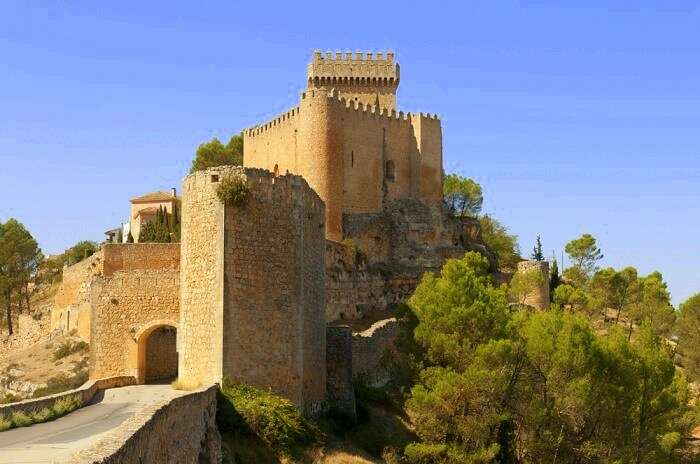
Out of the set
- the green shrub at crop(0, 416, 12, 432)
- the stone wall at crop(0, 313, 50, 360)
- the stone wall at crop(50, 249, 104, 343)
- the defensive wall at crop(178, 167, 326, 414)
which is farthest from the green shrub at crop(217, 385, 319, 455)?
the stone wall at crop(0, 313, 50, 360)

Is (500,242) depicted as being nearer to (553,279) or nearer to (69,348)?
(553,279)

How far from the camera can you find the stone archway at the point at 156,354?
85.1 ft

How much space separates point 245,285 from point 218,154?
36216 mm

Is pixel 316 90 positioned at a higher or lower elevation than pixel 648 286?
higher

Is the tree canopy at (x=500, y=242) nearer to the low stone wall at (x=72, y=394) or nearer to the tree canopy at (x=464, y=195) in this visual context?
the tree canopy at (x=464, y=195)

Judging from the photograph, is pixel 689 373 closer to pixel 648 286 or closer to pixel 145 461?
pixel 648 286

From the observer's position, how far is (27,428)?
15.7 meters

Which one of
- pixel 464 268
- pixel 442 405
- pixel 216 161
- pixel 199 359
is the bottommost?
pixel 442 405

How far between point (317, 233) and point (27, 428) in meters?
8.99

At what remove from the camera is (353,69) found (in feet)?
166

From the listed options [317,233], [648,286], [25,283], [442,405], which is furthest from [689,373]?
[25,283]

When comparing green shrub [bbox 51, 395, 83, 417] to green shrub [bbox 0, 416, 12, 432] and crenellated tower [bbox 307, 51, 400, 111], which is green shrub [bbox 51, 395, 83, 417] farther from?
crenellated tower [bbox 307, 51, 400, 111]

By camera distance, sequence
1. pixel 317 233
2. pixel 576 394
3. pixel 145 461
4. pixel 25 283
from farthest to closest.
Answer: pixel 25 283 → pixel 576 394 → pixel 317 233 → pixel 145 461

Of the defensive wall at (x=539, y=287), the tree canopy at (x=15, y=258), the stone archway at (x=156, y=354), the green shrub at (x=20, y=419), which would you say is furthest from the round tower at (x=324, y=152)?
the green shrub at (x=20, y=419)
